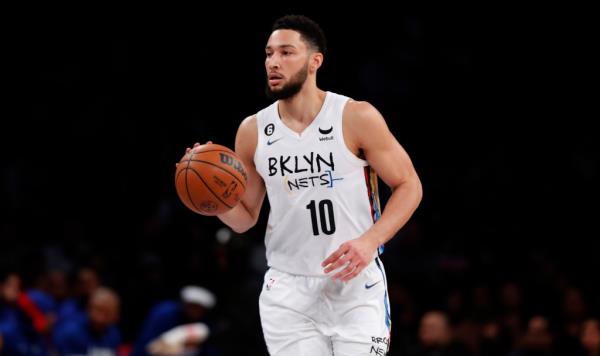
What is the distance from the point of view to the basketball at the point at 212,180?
5.18 metres

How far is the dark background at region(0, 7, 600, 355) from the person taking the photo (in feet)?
36.9

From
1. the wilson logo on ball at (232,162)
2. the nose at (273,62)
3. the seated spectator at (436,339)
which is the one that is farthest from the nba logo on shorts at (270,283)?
the seated spectator at (436,339)

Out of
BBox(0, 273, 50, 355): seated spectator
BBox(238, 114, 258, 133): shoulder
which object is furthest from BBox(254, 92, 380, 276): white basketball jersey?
BBox(0, 273, 50, 355): seated spectator

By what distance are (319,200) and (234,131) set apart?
7.77 m

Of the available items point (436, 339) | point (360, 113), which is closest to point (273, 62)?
point (360, 113)

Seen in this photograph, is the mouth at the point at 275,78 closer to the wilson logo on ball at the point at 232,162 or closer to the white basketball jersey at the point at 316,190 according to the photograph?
the white basketball jersey at the point at 316,190

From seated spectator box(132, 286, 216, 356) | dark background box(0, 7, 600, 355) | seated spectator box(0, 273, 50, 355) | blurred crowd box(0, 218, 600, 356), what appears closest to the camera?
blurred crowd box(0, 218, 600, 356)

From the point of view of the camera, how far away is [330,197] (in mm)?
5340

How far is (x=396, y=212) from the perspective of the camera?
5188 mm

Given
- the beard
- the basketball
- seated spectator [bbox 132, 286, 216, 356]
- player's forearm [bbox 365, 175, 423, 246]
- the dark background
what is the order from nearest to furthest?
1. player's forearm [bbox 365, 175, 423, 246]
2. the basketball
3. the beard
4. seated spectator [bbox 132, 286, 216, 356]
5. the dark background

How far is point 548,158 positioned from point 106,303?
217 inches

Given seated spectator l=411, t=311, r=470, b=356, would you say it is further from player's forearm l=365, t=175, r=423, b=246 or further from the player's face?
the player's face

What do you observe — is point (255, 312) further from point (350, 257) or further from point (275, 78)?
point (350, 257)

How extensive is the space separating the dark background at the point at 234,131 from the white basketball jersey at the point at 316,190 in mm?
4350
